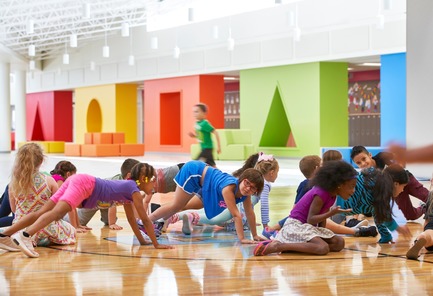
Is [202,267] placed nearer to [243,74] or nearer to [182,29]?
[243,74]

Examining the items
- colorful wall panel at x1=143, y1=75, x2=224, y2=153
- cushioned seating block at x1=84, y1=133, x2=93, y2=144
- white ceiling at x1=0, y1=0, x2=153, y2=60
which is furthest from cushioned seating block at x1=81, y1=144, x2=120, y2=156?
white ceiling at x1=0, y1=0, x2=153, y2=60

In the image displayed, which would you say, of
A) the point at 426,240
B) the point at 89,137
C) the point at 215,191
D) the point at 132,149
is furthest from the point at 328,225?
the point at 89,137

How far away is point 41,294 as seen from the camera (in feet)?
14.1

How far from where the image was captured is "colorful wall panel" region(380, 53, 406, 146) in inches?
865

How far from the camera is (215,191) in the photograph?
267 inches

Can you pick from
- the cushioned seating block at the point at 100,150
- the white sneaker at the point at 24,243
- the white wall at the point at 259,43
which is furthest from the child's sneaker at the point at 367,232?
the cushioned seating block at the point at 100,150

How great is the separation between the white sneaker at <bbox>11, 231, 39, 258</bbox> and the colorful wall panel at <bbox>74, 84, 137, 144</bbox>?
97.3 ft

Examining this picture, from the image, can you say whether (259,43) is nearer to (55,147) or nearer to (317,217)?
(55,147)

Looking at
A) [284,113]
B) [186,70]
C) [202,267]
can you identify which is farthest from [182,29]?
[202,267]

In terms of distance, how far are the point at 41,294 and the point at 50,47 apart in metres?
34.7

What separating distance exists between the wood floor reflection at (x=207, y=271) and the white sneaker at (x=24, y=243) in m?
0.06

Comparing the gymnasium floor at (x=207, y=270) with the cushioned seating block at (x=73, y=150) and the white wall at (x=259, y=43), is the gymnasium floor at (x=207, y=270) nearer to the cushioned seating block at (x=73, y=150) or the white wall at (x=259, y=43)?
the white wall at (x=259, y=43)

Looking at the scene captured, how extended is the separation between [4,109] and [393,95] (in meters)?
19.3

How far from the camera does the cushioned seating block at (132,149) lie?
2970 cm
